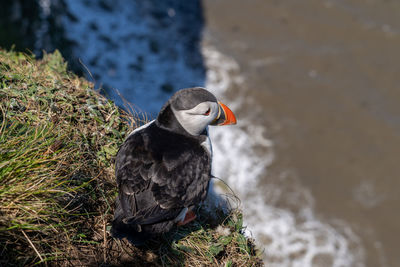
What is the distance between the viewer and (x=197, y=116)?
3045 millimetres

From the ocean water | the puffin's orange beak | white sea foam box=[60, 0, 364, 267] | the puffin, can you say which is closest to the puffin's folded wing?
the puffin

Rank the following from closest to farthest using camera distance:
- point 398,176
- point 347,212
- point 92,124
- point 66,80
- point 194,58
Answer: point 92,124 < point 66,80 < point 347,212 < point 398,176 < point 194,58

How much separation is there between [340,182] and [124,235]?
447 centimetres

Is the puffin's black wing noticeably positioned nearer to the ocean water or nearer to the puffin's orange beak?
the puffin's orange beak

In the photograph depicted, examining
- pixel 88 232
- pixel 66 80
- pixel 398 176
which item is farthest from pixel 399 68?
pixel 88 232

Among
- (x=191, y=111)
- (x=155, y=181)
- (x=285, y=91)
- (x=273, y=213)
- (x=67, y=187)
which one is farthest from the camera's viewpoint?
(x=285, y=91)

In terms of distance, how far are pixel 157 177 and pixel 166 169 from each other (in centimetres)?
9

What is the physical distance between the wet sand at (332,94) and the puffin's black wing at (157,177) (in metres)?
3.41

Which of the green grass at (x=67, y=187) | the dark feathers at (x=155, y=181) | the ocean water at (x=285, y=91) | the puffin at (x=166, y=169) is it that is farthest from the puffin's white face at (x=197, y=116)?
the ocean water at (x=285, y=91)

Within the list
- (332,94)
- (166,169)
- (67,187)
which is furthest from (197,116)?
(332,94)

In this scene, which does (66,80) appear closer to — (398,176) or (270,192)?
(270,192)

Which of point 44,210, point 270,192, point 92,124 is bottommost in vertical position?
point 44,210

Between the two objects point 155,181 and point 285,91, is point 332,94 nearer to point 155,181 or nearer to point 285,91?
point 285,91

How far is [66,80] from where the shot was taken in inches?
149
